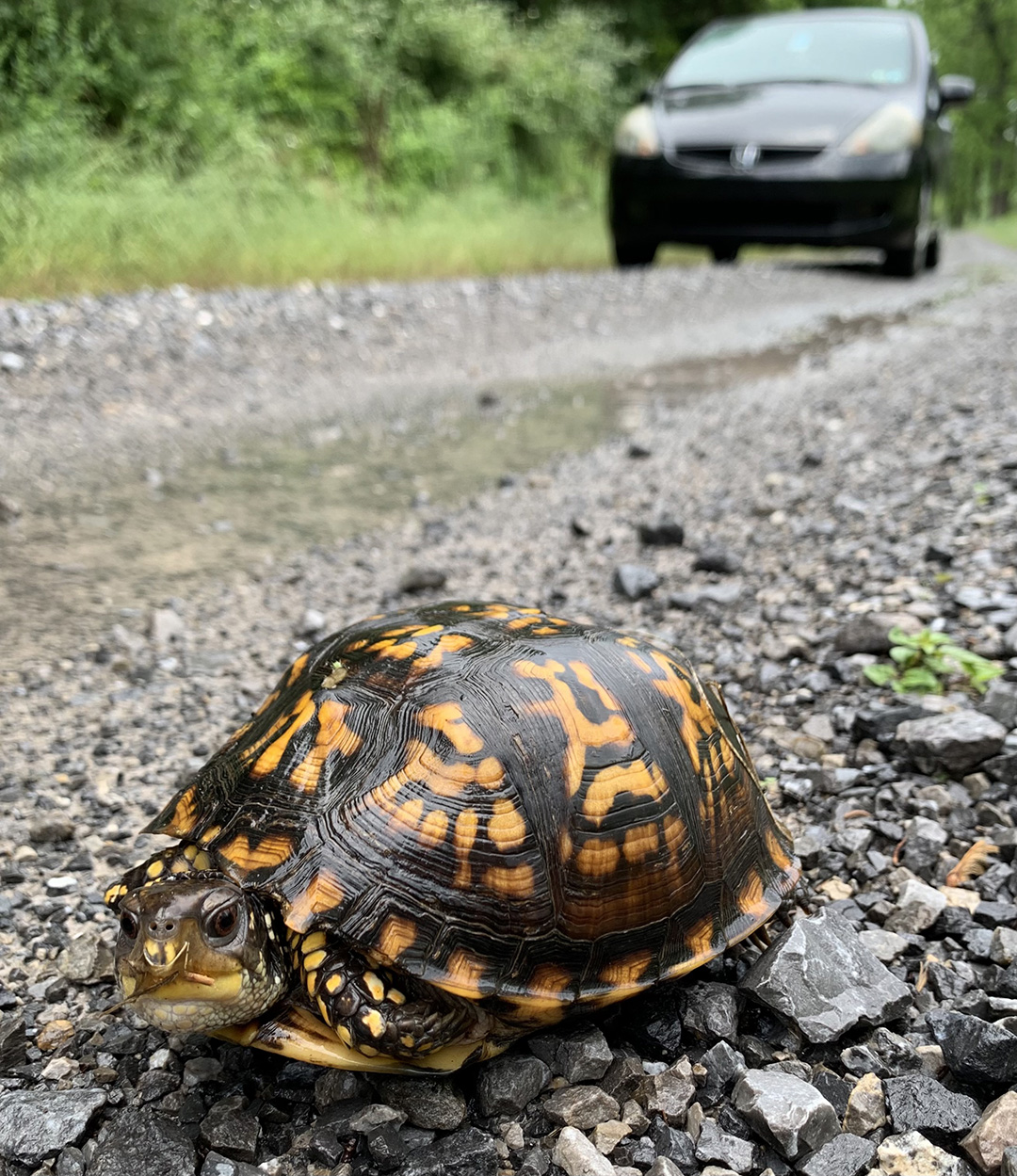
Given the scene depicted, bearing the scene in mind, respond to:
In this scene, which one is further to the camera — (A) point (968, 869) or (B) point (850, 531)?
(B) point (850, 531)

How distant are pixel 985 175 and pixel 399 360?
61.1 metres

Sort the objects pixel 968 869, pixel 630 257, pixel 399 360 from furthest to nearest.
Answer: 1. pixel 630 257
2. pixel 399 360
3. pixel 968 869

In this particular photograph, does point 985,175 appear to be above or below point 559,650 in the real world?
below

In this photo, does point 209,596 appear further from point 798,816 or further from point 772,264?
A: point 772,264

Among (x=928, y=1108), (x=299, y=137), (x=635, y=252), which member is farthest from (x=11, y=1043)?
(x=299, y=137)

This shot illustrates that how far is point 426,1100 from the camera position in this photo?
167cm

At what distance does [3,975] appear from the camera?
195cm

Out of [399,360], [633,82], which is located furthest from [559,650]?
[633,82]

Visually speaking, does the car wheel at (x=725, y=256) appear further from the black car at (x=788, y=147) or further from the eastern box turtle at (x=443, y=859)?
the eastern box turtle at (x=443, y=859)

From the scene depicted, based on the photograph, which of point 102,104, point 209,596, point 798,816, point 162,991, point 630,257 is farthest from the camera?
point 630,257

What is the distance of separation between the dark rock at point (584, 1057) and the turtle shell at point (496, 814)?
3.5 inches

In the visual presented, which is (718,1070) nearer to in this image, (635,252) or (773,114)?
(773,114)

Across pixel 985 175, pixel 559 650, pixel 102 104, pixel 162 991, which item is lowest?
pixel 985 175

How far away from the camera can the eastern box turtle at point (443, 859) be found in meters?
1.61
